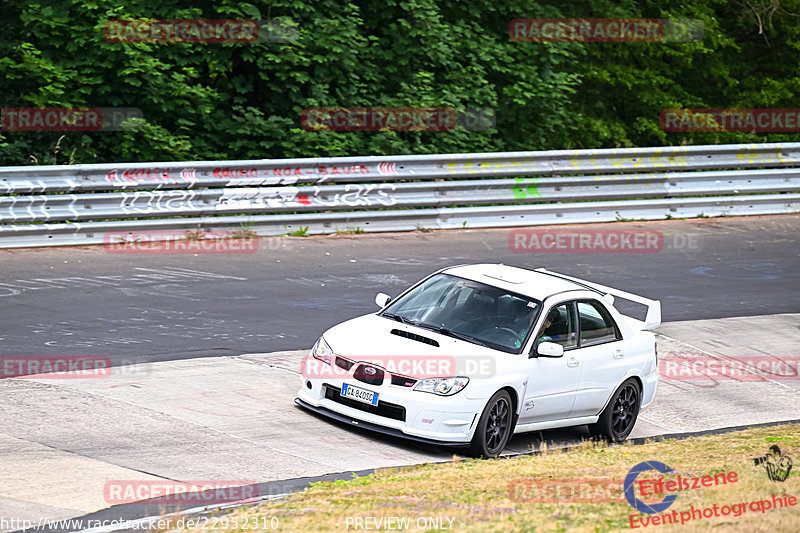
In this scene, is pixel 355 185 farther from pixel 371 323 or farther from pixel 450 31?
pixel 371 323

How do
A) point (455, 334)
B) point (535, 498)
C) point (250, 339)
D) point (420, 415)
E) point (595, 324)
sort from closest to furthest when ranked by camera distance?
point (535, 498) → point (420, 415) → point (455, 334) → point (595, 324) → point (250, 339)

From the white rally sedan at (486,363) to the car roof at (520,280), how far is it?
0.04 feet

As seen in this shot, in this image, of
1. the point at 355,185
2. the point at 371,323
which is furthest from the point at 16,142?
the point at 371,323

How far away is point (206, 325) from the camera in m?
12.7

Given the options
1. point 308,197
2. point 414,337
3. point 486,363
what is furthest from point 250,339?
point 308,197

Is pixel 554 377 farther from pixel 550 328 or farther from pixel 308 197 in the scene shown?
pixel 308 197

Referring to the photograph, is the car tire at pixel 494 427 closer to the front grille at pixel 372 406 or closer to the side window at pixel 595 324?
the front grille at pixel 372 406

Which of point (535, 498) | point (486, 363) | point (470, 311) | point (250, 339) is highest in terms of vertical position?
point (470, 311)

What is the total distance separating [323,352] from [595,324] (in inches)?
110

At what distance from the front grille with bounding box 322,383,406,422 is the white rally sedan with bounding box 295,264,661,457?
12 mm

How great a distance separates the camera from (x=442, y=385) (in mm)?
9297

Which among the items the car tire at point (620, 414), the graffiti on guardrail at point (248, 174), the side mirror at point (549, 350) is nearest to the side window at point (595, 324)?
the car tire at point (620, 414)

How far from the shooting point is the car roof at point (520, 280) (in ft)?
34.4

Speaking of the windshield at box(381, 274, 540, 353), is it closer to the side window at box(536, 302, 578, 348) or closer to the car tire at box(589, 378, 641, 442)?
the side window at box(536, 302, 578, 348)
